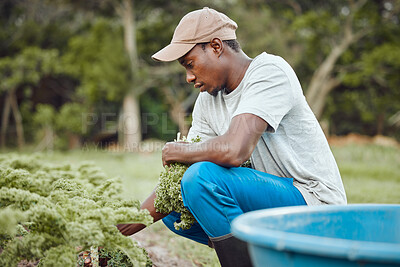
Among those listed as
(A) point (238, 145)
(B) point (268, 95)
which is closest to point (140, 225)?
(A) point (238, 145)

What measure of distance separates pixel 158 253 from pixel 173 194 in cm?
125

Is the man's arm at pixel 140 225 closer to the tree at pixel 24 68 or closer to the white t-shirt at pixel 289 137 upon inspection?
the white t-shirt at pixel 289 137

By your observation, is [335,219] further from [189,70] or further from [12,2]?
[12,2]

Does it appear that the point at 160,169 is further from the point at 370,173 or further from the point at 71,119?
the point at 71,119

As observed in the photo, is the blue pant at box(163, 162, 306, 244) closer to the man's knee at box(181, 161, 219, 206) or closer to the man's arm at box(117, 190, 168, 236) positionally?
the man's knee at box(181, 161, 219, 206)

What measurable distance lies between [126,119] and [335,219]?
51.4 ft

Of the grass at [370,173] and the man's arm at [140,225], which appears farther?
the grass at [370,173]

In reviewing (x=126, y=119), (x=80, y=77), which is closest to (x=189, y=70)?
(x=126, y=119)

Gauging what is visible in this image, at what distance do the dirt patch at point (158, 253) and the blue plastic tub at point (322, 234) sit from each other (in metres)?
1.70

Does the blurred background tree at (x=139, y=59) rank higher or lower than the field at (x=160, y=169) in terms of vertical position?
higher

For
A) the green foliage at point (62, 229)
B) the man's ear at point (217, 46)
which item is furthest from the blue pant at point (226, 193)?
the man's ear at point (217, 46)

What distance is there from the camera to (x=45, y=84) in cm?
1952

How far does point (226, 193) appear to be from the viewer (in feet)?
7.97

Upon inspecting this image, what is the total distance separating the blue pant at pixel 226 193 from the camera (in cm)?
235
